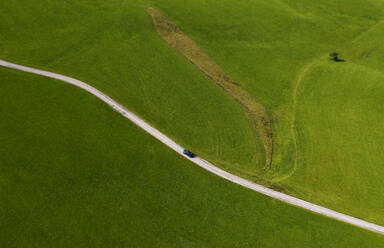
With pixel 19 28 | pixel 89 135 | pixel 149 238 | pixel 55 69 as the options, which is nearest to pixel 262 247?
pixel 149 238

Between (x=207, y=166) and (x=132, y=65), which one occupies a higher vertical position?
(x=132, y=65)

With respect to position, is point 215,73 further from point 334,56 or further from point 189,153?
point 334,56

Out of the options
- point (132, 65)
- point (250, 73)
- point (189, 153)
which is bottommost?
point (189, 153)

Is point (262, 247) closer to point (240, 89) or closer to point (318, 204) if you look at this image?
point (318, 204)

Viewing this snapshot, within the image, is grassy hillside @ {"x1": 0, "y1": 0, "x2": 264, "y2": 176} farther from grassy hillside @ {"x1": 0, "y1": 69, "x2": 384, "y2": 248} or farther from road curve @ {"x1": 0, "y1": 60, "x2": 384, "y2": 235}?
grassy hillside @ {"x1": 0, "y1": 69, "x2": 384, "y2": 248}

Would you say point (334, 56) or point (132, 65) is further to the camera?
point (334, 56)

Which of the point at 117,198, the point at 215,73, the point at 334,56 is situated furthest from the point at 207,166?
the point at 334,56
